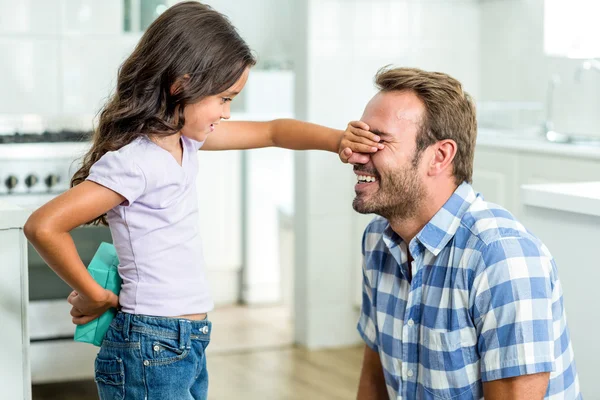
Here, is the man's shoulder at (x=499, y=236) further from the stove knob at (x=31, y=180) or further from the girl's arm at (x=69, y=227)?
the stove knob at (x=31, y=180)

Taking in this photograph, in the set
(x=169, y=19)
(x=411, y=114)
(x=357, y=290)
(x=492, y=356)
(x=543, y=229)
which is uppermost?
(x=169, y=19)

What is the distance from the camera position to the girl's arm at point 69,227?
4.40ft

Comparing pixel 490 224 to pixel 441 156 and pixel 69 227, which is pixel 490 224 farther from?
pixel 69 227

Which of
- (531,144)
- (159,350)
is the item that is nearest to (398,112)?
(159,350)

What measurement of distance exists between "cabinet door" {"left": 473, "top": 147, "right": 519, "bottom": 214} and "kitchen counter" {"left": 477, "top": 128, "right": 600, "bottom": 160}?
1.2 inches

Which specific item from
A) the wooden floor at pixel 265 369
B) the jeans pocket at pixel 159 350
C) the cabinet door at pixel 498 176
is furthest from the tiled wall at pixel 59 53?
the jeans pocket at pixel 159 350

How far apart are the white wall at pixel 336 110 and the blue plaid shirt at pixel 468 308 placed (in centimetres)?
200

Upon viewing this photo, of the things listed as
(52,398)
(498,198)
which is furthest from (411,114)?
(52,398)

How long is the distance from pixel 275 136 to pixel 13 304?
67 centimetres

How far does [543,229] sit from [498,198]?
61.4 inches

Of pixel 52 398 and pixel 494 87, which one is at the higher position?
pixel 494 87

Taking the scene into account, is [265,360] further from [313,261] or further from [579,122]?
[579,122]

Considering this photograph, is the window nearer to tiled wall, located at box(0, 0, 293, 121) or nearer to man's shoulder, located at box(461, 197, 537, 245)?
tiled wall, located at box(0, 0, 293, 121)

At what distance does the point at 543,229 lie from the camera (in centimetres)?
181
